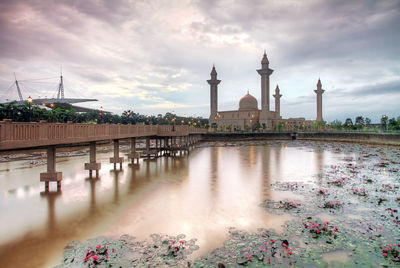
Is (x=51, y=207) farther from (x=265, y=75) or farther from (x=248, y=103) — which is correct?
(x=248, y=103)

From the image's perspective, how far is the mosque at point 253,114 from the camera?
111338 millimetres

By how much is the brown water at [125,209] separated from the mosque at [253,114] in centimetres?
9257

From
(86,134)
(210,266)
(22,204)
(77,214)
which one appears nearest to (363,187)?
(210,266)

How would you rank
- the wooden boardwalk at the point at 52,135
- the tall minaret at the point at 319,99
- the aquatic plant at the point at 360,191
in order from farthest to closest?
the tall minaret at the point at 319,99 → the aquatic plant at the point at 360,191 → the wooden boardwalk at the point at 52,135

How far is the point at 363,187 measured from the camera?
1895cm

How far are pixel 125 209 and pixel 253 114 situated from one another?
11074 cm

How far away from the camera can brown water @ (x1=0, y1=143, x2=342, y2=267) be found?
10883 millimetres

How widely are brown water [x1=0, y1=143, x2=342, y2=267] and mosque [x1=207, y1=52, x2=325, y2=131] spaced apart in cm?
9257

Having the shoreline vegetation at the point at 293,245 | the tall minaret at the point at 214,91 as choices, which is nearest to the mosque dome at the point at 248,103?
the tall minaret at the point at 214,91

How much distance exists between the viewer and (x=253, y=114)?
120 metres

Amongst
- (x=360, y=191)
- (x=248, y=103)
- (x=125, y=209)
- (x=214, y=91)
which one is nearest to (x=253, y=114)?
(x=248, y=103)

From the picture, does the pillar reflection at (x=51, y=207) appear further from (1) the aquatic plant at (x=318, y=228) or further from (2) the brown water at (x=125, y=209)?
(1) the aquatic plant at (x=318, y=228)

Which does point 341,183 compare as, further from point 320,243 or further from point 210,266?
point 210,266

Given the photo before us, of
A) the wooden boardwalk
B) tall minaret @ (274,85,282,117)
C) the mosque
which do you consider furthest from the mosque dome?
the wooden boardwalk
